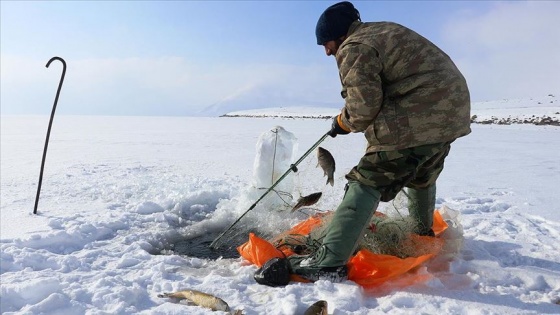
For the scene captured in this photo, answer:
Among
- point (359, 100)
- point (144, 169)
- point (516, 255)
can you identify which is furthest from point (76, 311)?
point (144, 169)

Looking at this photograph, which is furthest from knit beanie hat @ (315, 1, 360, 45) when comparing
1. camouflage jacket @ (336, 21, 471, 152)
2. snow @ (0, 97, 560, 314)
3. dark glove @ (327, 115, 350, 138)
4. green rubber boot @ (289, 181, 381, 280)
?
snow @ (0, 97, 560, 314)

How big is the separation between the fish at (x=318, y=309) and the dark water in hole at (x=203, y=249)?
153cm

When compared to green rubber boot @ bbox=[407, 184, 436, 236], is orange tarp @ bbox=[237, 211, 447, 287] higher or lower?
lower

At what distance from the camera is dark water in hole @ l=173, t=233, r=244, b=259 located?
145 inches

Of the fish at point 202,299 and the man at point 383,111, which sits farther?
the man at point 383,111

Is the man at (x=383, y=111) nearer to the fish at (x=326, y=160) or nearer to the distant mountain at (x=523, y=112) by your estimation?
the fish at (x=326, y=160)

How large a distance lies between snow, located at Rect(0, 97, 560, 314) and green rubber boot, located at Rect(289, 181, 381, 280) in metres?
0.15

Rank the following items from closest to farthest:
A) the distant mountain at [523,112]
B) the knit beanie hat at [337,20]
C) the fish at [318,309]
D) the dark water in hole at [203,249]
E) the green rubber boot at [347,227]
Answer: the fish at [318,309], the green rubber boot at [347,227], the knit beanie hat at [337,20], the dark water in hole at [203,249], the distant mountain at [523,112]

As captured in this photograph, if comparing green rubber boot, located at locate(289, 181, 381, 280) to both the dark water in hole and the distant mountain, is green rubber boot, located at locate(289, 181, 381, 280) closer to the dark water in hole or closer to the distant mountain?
the dark water in hole

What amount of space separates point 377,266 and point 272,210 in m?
2.03

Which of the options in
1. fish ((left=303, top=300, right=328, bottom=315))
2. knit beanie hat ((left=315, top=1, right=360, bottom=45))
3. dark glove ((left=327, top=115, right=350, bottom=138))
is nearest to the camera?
fish ((left=303, top=300, right=328, bottom=315))

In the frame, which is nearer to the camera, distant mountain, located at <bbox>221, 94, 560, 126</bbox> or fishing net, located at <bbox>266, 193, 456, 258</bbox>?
fishing net, located at <bbox>266, 193, 456, 258</bbox>

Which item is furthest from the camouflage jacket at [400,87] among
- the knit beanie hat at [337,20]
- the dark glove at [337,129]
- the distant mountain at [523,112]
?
the distant mountain at [523,112]

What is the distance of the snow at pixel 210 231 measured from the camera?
2436mm
